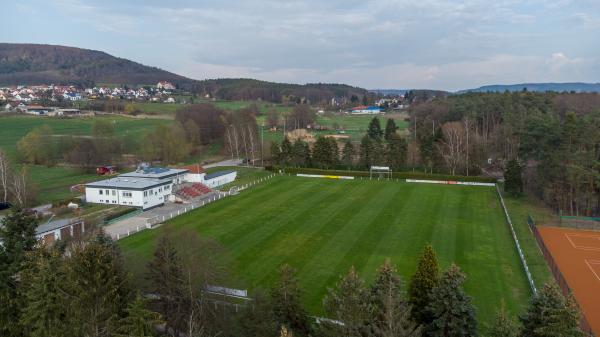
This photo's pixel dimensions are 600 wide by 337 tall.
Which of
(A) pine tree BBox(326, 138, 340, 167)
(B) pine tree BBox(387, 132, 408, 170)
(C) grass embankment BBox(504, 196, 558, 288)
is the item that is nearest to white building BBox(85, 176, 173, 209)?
(A) pine tree BBox(326, 138, 340, 167)

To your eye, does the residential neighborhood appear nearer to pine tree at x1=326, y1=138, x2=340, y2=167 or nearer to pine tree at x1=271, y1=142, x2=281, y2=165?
pine tree at x1=271, y1=142, x2=281, y2=165

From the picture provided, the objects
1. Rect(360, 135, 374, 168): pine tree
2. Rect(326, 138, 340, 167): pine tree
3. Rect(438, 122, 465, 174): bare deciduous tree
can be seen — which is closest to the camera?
Rect(438, 122, 465, 174): bare deciduous tree

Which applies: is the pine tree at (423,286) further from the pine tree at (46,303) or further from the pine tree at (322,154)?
the pine tree at (322,154)

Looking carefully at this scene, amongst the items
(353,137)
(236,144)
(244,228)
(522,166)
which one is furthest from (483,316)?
(353,137)

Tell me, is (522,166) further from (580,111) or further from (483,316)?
(483,316)

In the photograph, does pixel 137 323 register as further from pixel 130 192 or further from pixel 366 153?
pixel 366 153

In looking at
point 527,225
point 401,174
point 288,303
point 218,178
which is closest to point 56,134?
point 218,178
